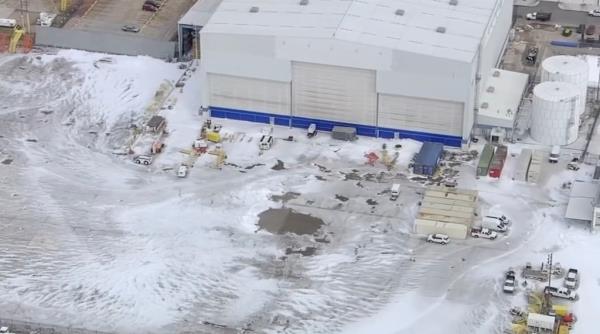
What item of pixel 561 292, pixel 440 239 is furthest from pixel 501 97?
pixel 561 292

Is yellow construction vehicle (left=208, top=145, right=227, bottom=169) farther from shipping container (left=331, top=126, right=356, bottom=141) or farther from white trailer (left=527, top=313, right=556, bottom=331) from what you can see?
white trailer (left=527, top=313, right=556, bottom=331)

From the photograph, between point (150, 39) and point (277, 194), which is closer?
point (277, 194)

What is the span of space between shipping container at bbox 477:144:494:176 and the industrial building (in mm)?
2976

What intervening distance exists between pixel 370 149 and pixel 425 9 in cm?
1193

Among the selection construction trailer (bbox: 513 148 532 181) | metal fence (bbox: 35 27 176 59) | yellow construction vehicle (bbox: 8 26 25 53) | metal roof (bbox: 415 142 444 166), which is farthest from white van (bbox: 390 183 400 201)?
yellow construction vehicle (bbox: 8 26 25 53)

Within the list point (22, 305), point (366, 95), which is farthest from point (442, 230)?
point (22, 305)

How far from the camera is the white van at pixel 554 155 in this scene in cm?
9275

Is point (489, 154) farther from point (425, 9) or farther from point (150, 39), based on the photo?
point (150, 39)

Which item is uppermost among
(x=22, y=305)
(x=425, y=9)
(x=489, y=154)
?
(x=425, y=9)

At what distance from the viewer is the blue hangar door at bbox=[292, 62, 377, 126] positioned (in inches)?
3716

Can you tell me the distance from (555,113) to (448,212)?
44.7 feet

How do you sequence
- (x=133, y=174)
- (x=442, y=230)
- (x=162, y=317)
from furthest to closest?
(x=133, y=174), (x=442, y=230), (x=162, y=317)

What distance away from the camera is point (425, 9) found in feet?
320

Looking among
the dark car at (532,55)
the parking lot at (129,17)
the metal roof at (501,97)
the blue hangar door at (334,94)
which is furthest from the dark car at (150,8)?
the dark car at (532,55)
